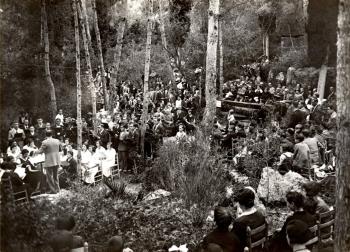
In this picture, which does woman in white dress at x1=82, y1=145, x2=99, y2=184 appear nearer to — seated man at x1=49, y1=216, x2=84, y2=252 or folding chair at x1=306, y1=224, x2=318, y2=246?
seated man at x1=49, y1=216, x2=84, y2=252

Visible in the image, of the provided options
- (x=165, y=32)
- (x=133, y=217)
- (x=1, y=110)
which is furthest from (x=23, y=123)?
(x=165, y=32)

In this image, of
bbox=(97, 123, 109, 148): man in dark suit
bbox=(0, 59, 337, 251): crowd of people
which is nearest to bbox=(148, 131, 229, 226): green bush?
bbox=(0, 59, 337, 251): crowd of people

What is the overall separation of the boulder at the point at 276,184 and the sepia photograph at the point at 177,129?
0.03 metres

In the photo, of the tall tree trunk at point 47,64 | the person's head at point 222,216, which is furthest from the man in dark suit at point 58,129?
the person's head at point 222,216

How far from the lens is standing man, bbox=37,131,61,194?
8.83 metres

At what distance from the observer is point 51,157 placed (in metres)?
8.92

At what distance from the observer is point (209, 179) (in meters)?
7.99

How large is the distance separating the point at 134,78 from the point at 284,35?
15.8ft

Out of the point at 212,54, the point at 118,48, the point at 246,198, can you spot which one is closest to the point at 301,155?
the point at 246,198

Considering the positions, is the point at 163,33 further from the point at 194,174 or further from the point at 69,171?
the point at 194,174

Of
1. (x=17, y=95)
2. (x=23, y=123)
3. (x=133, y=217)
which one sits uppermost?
(x=17, y=95)

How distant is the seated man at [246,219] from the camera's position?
528 cm

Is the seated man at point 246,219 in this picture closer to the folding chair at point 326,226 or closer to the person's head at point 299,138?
the folding chair at point 326,226

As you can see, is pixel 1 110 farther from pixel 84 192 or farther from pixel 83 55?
pixel 83 55
